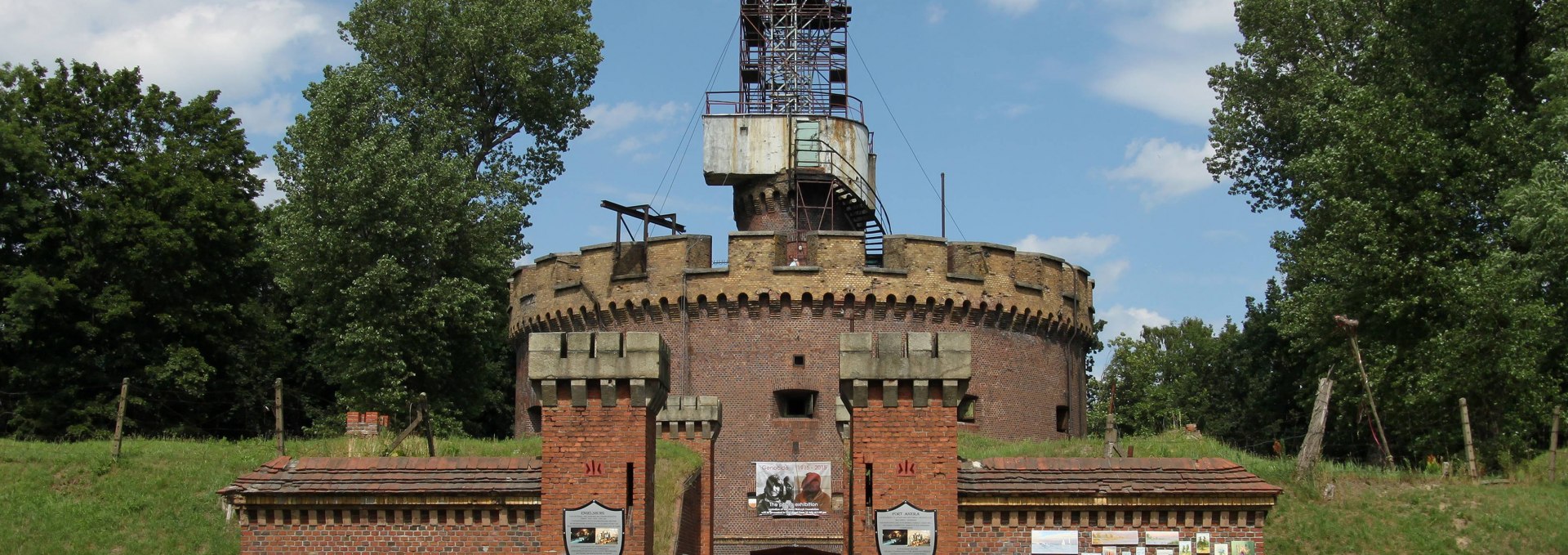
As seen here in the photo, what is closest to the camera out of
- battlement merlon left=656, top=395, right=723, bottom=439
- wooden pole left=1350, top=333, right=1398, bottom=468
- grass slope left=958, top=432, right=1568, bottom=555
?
grass slope left=958, top=432, right=1568, bottom=555

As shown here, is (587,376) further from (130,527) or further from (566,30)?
(566,30)

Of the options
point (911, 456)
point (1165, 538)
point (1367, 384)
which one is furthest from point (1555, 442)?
point (911, 456)

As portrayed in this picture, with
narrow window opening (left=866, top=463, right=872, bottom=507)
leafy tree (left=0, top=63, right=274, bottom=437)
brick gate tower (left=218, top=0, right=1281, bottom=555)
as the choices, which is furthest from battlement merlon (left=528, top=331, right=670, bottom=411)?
leafy tree (left=0, top=63, right=274, bottom=437)

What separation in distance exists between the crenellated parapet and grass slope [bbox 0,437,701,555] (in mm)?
6582

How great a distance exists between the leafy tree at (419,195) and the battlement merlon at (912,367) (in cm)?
2025

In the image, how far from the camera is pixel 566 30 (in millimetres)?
44688

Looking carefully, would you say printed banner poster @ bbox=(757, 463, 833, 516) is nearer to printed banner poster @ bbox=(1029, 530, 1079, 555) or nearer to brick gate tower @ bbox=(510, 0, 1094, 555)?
brick gate tower @ bbox=(510, 0, 1094, 555)

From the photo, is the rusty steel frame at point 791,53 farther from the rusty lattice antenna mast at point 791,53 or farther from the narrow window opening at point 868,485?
the narrow window opening at point 868,485

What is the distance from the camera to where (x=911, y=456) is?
16.6 metres

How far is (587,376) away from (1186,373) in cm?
4601

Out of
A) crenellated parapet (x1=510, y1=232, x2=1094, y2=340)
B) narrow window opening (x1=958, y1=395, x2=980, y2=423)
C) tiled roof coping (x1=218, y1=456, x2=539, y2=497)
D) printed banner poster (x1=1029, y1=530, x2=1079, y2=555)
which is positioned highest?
crenellated parapet (x1=510, y1=232, x2=1094, y2=340)

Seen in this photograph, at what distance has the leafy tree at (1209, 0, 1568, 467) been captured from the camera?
3027cm

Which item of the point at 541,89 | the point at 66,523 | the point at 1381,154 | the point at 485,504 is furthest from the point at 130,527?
the point at 1381,154

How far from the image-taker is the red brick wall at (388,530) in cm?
1780
